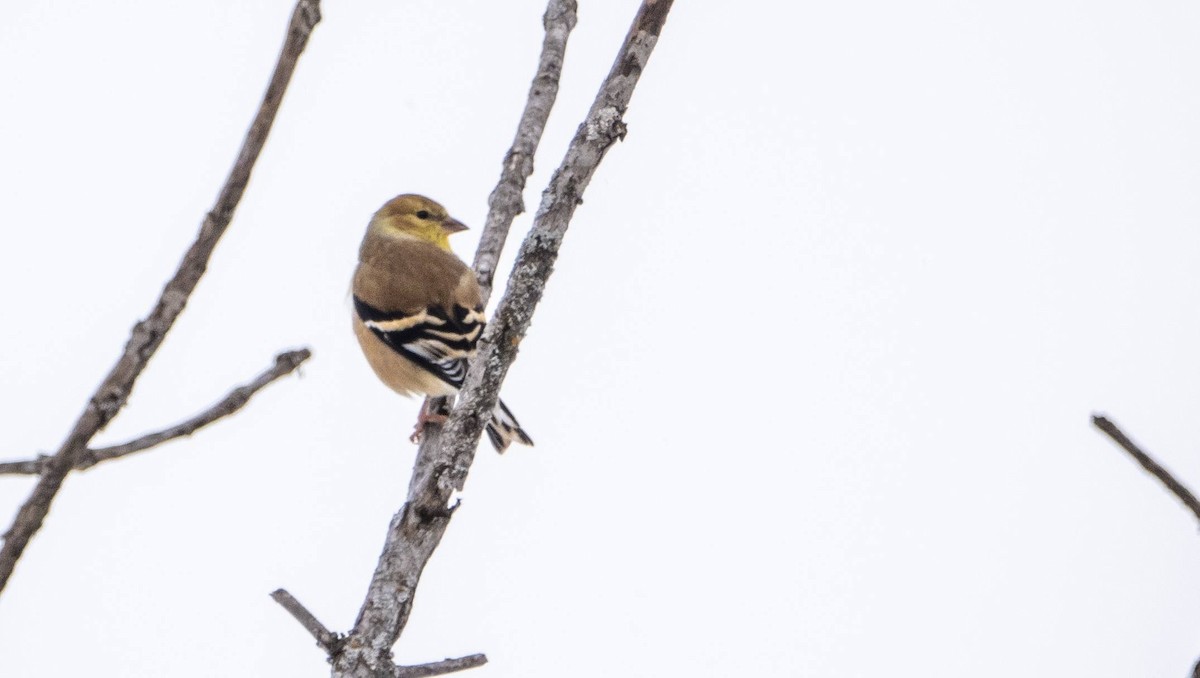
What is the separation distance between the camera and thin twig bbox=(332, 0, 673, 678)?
10.2ft

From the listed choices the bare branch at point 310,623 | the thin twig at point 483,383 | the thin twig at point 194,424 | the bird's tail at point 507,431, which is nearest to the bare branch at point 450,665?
the thin twig at point 483,383

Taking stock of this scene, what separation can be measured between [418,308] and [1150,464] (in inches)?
273

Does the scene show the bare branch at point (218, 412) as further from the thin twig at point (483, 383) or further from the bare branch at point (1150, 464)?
the thin twig at point (483, 383)

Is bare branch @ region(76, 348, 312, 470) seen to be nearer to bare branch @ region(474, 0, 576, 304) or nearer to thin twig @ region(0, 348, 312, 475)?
thin twig @ region(0, 348, 312, 475)

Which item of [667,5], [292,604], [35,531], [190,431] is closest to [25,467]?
[35,531]

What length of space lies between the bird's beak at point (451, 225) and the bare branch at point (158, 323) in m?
8.38

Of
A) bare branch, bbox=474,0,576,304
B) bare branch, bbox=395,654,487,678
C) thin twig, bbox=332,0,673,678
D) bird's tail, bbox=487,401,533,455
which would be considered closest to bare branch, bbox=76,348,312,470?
bare branch, bbox=395,654,487,678

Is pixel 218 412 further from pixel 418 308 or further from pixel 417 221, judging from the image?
pixel 417 221

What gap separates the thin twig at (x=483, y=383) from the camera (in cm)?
310

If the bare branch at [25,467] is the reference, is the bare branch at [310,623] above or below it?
above

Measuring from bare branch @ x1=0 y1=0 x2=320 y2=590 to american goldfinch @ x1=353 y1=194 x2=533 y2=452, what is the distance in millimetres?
5324

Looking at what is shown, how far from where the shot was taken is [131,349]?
157 centimetres

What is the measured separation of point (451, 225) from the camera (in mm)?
9953

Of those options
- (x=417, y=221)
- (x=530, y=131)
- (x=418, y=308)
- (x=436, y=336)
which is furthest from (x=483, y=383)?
(x=417, y=221)
